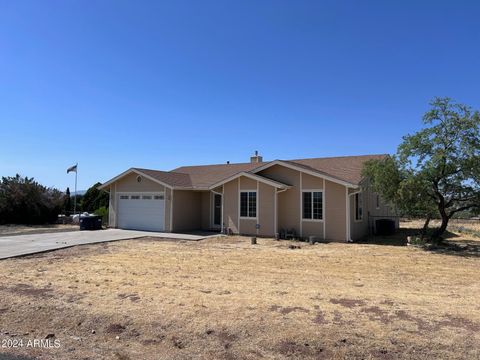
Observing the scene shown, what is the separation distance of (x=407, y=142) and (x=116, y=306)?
1294 centimetres

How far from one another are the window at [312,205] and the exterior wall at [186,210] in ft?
23.5

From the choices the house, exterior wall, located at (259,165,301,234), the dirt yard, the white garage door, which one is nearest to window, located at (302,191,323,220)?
the house

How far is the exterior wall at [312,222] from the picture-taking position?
17625mm

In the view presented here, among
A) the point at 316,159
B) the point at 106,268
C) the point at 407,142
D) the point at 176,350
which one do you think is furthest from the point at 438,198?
the point at 176,350

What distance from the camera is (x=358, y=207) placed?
18.5 meters

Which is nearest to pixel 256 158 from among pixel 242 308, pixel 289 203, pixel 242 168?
pixel 242 168

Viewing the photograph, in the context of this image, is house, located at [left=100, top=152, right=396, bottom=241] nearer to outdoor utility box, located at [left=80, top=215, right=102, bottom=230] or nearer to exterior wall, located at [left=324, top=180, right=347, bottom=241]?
exterior wall, located at [left=324, top=180, right=347, bottom=241]

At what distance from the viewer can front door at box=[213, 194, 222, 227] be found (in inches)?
861

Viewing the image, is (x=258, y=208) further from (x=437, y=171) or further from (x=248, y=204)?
(x=437, y=171)

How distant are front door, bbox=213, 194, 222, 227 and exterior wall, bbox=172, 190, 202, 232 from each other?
1.17 meters

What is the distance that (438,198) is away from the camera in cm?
1540

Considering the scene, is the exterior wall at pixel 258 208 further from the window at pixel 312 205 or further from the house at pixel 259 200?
the window at pixel 312 205

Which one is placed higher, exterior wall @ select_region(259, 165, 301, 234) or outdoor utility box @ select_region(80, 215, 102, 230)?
exterior wall @ select_region(259, 165, 301, 234)

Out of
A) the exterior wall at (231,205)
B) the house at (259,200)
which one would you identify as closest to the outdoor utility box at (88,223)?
the house at (259,200)
